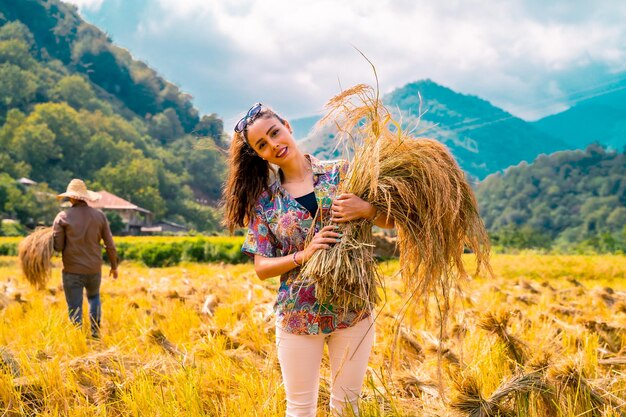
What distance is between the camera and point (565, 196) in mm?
55375

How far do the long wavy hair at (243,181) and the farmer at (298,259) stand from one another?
0.05 feet

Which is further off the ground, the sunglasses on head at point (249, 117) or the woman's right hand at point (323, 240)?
the sunglasses on head at point (249, 117)

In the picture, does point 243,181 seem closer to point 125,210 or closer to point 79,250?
point 79,250

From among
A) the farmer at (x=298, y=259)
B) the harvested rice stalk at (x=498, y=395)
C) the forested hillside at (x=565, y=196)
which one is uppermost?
the forested hillside at (x=565, y=196)

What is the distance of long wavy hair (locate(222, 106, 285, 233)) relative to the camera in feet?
7.66

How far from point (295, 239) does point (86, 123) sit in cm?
8655

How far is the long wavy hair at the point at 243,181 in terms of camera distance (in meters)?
2.34

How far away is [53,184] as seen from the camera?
64.6 m

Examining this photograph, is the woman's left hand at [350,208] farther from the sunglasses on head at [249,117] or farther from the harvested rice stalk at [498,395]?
the harvested rice stalk at [498,395]

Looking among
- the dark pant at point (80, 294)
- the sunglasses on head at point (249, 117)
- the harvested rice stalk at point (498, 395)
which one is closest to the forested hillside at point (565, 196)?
the dark pant at point (80, 294)

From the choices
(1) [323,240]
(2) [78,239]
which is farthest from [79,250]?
(1) [323,240]

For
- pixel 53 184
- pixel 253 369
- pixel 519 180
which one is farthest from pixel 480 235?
pixel 53 184

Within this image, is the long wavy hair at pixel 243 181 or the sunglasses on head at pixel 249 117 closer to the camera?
the sunglasses on head at pixel 249 117

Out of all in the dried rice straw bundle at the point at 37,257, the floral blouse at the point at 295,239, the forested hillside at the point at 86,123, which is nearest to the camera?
the floral blouse at the point at 295,239
